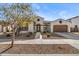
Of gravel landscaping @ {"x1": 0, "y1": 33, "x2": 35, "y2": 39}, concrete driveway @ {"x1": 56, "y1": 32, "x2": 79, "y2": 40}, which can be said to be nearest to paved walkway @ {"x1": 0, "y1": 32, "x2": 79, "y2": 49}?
concrete driveway @ {"x1": 56, "y1": 32, "x2": 79, "y2": 40}

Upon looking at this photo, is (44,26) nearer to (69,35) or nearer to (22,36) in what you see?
(22,36)

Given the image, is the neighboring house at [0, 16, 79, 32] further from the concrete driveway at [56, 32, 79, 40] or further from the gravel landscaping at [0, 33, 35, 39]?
the gravel landscaping at [0, 33, 35, 39]

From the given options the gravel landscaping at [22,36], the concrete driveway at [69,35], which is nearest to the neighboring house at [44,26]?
the concrete driveway at [69,35]

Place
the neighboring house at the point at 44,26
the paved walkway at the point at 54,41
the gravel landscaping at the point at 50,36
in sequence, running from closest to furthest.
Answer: the neighboring house at the point at 44,26, the paved walkway at the point at 54,41, the gravel landscaping at the point at 50,36

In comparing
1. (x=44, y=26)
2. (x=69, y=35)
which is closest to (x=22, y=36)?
(x=44, y=26)

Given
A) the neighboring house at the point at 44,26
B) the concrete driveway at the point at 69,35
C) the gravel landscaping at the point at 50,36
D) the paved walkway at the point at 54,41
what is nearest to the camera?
the neighboring house at the point at 44,26

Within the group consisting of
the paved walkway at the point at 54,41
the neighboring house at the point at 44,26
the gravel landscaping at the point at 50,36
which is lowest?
the paved walkway at the point at 54,41

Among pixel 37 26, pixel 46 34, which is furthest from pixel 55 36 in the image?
pixel 37 26

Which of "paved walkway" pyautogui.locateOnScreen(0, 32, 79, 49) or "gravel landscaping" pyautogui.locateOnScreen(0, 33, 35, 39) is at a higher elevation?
"gravel landscaping" pyautogui.locateOnScreen(0, 33, 35, 39)

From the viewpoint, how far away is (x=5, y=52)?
591 centimetres

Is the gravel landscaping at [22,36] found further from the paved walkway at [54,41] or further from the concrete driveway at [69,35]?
the concrete driveway at [69,35]

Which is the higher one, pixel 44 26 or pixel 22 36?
pixel 44 26

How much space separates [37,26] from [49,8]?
49.2 inches

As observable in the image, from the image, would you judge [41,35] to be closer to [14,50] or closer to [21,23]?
[21,23]
